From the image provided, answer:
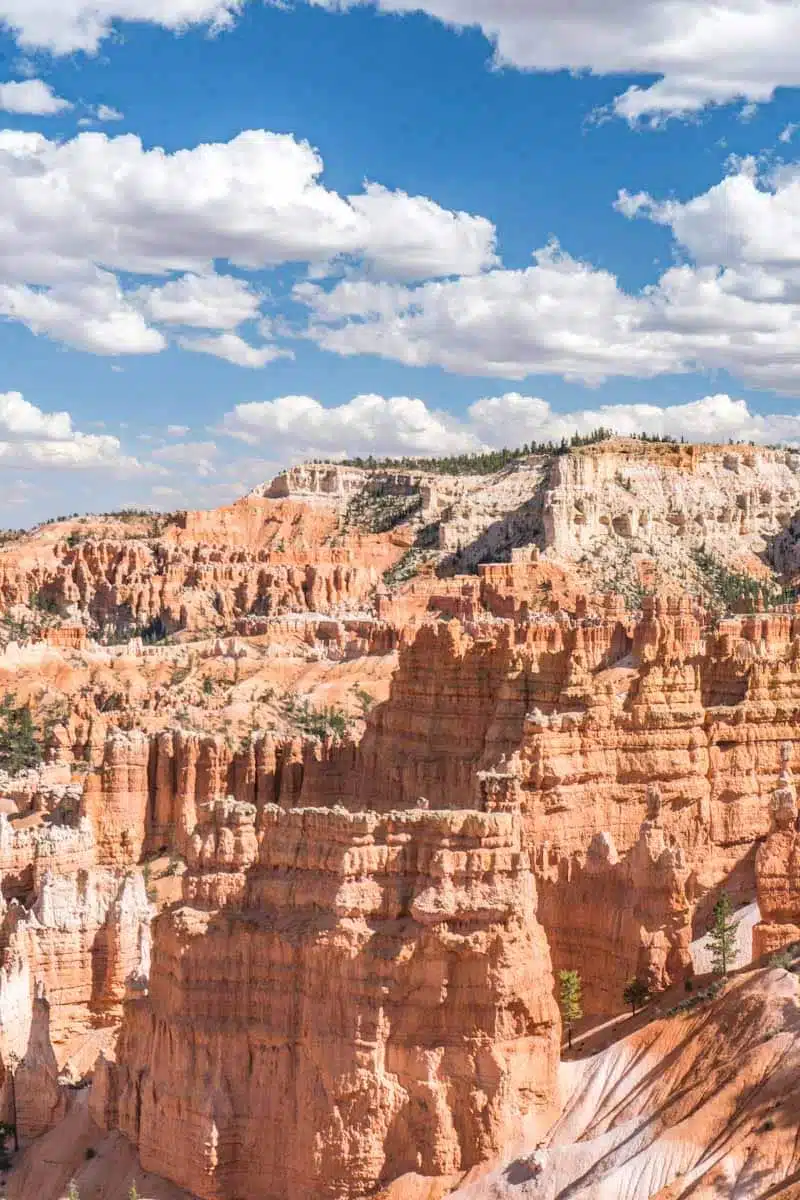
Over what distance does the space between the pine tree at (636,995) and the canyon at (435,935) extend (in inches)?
18.4

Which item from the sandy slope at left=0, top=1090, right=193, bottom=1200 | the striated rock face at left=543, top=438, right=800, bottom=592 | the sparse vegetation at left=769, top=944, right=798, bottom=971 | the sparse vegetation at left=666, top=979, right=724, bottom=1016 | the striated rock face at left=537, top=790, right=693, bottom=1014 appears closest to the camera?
the sparse vegetation at left=769, top=944, right=798, bottom=971

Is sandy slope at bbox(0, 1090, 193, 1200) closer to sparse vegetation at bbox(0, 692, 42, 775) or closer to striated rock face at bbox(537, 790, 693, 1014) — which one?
striated rock face at bbox(537, 790, 693, 1014)

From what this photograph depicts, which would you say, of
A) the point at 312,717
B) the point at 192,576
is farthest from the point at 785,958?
the point at 192,576

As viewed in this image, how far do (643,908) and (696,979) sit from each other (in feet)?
6.74

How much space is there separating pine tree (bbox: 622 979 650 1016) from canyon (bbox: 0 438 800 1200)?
467mm

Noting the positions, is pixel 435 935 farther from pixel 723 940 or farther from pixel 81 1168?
pixel 81 1168

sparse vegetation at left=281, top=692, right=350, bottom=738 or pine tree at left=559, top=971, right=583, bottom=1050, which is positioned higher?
sparse vegetation at left=281, top=692, right=350, bottom=738

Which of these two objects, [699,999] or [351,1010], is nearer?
[351,1010]

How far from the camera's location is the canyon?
2978 centimetres

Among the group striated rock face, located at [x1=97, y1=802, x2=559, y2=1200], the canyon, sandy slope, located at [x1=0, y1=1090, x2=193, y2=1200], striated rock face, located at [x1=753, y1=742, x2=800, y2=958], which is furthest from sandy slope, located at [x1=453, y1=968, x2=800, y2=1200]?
sandy slope, located at [x1=0, y1=1090, x2=193, y2=1200]

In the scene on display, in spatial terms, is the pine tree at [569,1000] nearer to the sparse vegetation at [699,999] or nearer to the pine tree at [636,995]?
the pine tree at [636,995]

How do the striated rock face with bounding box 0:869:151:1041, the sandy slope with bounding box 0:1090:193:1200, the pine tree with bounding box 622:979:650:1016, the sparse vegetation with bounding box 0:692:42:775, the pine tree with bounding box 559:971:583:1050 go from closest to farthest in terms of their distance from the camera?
1. the sandy slope with bounding box 0:1090:193:1200
2. the pine tree with bounding box 622:979:650:1016
3. the pine tree with bounding box 559:971:583:1050
4. the striated rock face with bounding box 0:869:151:1041
5. the sparse vegetation with bounding box 0:692:42:775

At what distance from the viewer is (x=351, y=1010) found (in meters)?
30.2

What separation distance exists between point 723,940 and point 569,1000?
3327 millimetres
